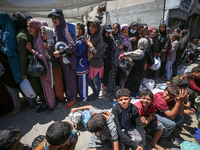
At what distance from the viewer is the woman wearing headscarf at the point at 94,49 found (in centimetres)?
228

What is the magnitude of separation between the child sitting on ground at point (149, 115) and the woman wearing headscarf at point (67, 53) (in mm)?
1673

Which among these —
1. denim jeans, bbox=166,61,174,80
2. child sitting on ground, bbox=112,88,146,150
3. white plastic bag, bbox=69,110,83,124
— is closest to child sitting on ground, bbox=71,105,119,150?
child sitting on ground, bbox=112,88,146,150

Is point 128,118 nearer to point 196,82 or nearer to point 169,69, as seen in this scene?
point 196,82

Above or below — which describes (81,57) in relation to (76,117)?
above

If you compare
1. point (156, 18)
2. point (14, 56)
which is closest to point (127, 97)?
point (14, 56)

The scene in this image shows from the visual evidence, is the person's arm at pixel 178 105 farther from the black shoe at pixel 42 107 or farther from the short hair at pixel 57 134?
the black shoe at pixel 42 107

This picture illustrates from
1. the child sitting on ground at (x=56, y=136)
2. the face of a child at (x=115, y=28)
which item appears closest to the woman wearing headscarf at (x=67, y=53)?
the face of a child at (x=115, y=28)

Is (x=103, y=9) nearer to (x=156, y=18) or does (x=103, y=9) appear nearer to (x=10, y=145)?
(x=156, y=18)

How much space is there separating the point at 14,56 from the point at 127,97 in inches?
92.6

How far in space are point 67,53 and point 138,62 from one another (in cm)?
181

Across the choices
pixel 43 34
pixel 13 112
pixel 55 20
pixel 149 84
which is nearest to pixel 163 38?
pixel 149 84

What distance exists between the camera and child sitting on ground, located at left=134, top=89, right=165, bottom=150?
1.60 metres

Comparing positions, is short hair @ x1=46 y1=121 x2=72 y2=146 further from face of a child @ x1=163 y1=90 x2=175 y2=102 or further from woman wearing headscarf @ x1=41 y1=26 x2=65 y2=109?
face of a child @ x1=163 y1=90 x2=175 y2=102

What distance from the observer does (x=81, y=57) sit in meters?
2.47
